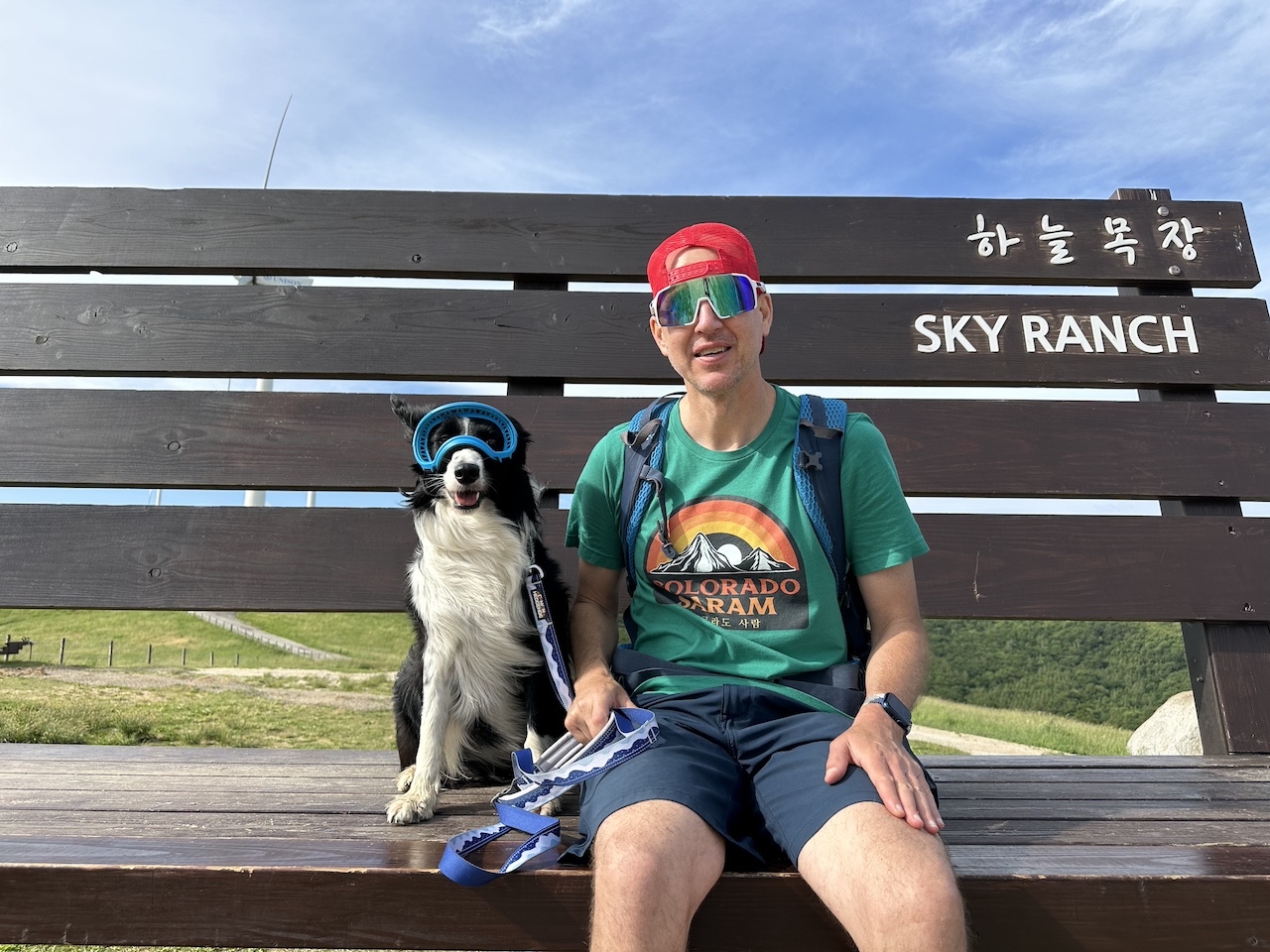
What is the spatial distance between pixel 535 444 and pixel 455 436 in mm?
1165

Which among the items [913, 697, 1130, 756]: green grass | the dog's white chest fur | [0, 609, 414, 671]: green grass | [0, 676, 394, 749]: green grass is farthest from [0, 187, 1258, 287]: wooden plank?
[0, 609, 414, 671]: green grass

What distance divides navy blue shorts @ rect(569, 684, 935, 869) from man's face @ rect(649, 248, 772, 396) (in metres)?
0.82

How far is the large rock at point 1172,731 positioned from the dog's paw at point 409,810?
6779 mm

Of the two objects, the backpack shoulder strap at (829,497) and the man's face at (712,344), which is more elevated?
the man's face at (712,344)

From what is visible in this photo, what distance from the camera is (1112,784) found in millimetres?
2461

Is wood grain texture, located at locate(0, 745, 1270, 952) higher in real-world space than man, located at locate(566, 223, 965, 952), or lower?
lower

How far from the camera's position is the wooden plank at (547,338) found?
3471mm

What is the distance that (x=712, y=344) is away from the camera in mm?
2062

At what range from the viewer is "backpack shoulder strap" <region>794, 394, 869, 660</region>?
1993 millimetres

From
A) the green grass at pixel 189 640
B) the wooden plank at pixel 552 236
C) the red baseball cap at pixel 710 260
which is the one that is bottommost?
the red baseball cap at pixel 710 260

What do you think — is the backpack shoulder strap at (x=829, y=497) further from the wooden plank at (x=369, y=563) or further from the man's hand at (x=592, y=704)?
the wooden plank at (x=369, y=563)

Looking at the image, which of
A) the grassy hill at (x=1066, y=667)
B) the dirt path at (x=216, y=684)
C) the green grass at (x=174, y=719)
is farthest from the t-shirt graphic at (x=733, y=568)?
the dirt path at (x=216, y=684)

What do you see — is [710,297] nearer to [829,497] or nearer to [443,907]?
[829,497]

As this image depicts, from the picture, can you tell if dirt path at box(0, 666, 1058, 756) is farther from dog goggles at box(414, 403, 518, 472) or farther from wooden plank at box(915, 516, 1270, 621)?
dog goggles at box(414, 403, 518, 472)
